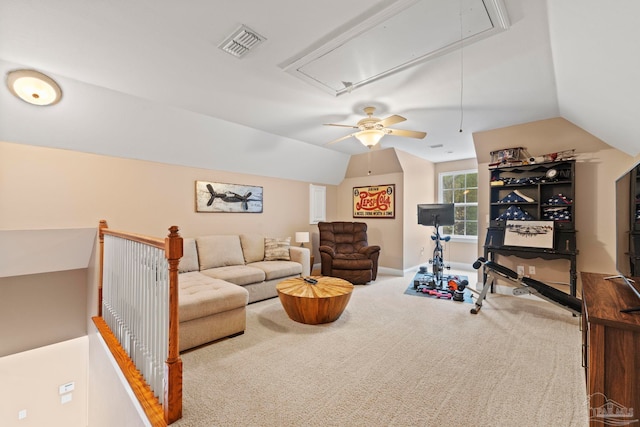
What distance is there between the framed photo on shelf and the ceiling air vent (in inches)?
160

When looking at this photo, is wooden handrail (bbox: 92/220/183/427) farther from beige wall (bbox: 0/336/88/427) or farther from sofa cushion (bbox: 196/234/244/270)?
beige wall (bbox: 0/336/88/427)

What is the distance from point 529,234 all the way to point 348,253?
290 centimetres

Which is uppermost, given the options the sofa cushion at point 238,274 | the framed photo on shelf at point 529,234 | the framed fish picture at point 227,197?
the framed fish picture at point 227,197

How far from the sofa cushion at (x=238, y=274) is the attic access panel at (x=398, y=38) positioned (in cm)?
254

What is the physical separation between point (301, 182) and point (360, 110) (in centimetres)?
273

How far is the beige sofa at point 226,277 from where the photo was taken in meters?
2.53

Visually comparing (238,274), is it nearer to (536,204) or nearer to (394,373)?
(394,373)

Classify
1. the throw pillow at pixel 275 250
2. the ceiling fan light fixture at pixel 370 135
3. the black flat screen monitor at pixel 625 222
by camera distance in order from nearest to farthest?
1. the black flat screen monitor at pixel 625 222
2. the ceiling fan light fixture at pixel 370 135
3. the throw pillow at pixel 275 250

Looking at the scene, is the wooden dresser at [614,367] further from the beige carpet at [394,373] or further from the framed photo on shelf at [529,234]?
the framed photo on shelf at [529,234]

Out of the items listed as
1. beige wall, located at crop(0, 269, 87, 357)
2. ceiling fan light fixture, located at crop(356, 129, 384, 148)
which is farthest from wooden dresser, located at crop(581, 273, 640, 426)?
beige wall, located at crop(0, 269, 87, 357)

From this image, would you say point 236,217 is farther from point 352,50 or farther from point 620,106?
point 620,106

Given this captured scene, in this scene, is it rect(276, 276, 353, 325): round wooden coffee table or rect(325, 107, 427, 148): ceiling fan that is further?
rect(325, 107, 427, 148): ceiling fan

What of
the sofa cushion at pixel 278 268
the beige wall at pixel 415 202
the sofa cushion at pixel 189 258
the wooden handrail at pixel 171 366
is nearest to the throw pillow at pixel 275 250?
the sofa cushion at pixel 278 268

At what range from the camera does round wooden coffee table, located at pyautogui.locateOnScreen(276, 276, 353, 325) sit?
9.55ft
